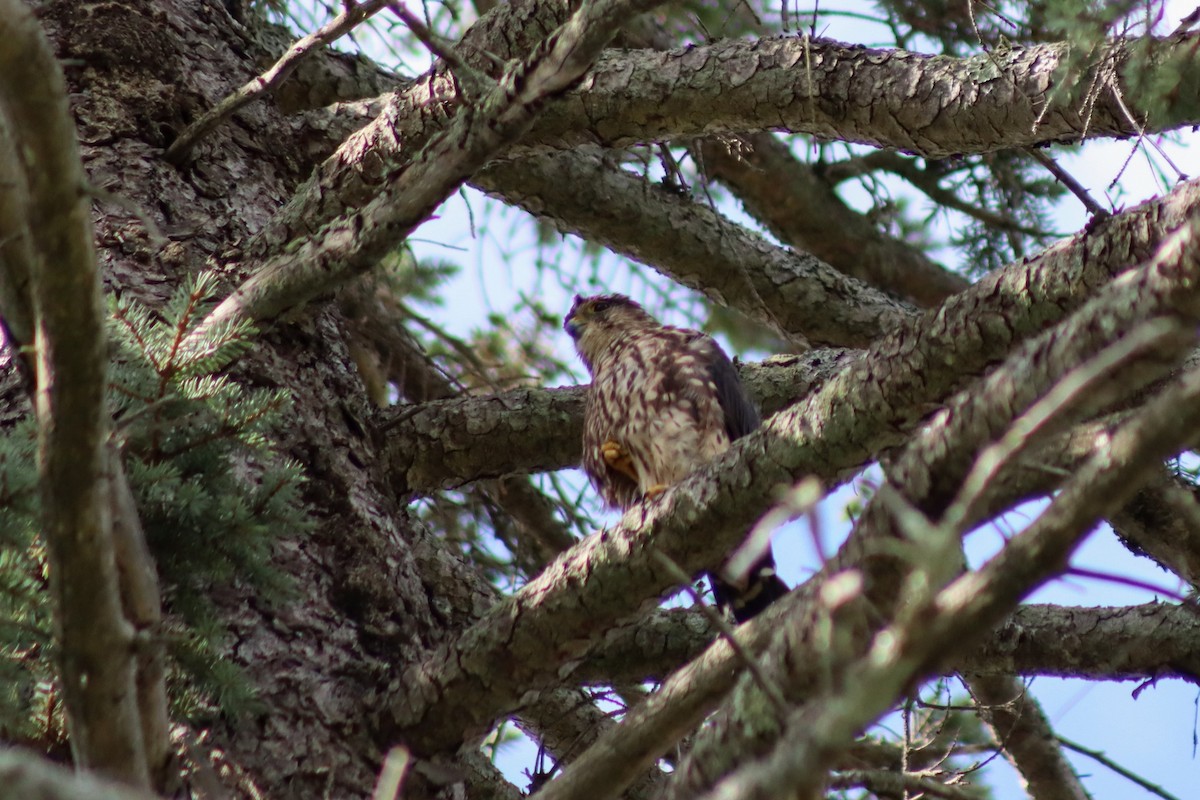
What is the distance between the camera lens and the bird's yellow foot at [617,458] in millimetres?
4320

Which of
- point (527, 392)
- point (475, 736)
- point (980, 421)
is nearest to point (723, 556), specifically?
point (475, 736)

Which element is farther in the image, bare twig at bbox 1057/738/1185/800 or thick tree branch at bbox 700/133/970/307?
thick tree branch at bbox 700/133/970/307

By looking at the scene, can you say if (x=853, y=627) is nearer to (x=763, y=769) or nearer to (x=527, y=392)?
(x=763, y=769)

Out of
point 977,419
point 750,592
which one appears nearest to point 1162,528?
point 750,592

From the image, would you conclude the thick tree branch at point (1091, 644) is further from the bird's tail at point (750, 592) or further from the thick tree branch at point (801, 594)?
the thick tree branch at point (801, 594)

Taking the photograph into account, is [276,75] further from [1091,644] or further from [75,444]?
[1091,644]

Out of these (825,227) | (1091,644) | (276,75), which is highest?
(825,227)

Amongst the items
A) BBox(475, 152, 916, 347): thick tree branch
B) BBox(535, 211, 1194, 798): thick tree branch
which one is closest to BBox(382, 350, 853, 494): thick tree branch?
BBox(475, 152, 916, 347): thick tree branch

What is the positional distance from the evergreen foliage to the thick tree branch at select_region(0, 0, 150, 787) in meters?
0.32

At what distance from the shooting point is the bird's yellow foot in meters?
4.32

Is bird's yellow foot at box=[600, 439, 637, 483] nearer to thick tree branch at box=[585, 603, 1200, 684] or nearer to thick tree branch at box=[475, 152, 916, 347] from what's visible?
thick tree branch at box=[475, 152, 916, 347]

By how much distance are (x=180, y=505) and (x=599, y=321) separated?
326 cm

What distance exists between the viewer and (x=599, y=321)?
17.8ft

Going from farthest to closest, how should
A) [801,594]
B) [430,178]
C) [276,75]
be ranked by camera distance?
[276,75] → [430,178] → [801,594]
